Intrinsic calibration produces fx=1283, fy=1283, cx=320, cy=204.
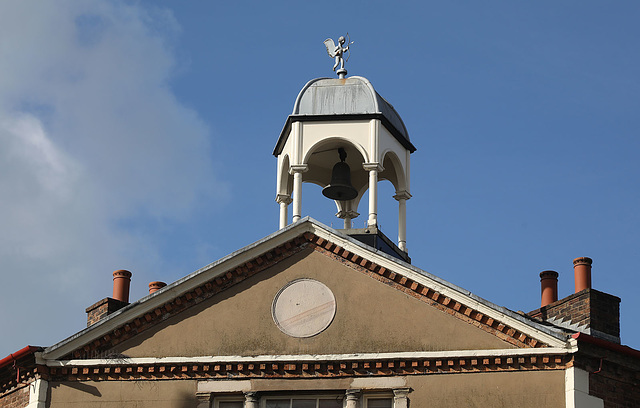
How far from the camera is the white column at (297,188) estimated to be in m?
29.6

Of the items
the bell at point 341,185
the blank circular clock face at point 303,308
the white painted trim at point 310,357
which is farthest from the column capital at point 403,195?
the white painted trim at point 310,357

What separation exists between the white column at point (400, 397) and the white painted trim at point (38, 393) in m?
6.91

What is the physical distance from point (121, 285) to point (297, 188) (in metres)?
4.60

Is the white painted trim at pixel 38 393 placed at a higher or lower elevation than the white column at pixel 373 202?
lower

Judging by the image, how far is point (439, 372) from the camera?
2441cm

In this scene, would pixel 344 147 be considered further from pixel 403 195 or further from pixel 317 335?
pixel 317 335

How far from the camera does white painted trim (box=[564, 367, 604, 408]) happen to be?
23656mm

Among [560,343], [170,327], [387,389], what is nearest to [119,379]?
[170,327]

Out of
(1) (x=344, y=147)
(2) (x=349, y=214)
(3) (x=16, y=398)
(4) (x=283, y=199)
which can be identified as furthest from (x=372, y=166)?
(3) (x=16, y=398)

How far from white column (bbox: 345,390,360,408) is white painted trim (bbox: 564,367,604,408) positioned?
3.92 meters

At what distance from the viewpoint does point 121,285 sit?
28.7m

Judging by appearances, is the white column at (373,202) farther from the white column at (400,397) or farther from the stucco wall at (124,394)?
the stucco wall at (124,394)

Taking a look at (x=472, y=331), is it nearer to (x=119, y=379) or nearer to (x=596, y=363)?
(x=596, y=363)

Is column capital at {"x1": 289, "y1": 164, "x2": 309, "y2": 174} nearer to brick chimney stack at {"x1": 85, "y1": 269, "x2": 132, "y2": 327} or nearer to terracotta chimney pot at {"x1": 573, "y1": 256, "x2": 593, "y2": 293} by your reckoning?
brick chimney stack at {"x1": 85, "y1": 269, "x2": 132, "y2": 327}
